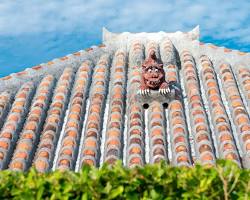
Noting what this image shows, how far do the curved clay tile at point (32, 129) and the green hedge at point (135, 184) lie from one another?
3.58 meters

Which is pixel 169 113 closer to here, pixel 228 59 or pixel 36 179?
pixel 228 59

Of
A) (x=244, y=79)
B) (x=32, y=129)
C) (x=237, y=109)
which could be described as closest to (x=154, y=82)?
(x=237, y=109)

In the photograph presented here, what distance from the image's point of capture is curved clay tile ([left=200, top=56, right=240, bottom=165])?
8.97 meters

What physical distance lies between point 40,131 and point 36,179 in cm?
488

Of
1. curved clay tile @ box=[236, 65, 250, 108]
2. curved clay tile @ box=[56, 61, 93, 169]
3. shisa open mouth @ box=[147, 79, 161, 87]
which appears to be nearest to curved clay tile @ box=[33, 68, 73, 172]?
curved clay tile @ box=[56, 61, 93, 169]

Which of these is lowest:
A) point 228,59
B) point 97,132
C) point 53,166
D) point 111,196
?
point 111,196

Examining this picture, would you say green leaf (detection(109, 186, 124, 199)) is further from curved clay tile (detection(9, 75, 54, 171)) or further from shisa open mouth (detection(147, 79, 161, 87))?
shisa open mouth (detection(147, 79, 161, 87))

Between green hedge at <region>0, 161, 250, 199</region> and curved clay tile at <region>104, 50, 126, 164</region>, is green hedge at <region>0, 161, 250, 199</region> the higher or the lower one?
the lower one

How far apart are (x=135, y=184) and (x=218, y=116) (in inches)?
202

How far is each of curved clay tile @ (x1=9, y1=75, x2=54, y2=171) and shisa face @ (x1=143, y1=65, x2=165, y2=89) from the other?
2.01m

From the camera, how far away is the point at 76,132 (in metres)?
9.94

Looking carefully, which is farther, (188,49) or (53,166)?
(188,49)

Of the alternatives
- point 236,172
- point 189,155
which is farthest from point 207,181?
point 189,155

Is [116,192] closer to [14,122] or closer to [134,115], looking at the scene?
[134,115]
